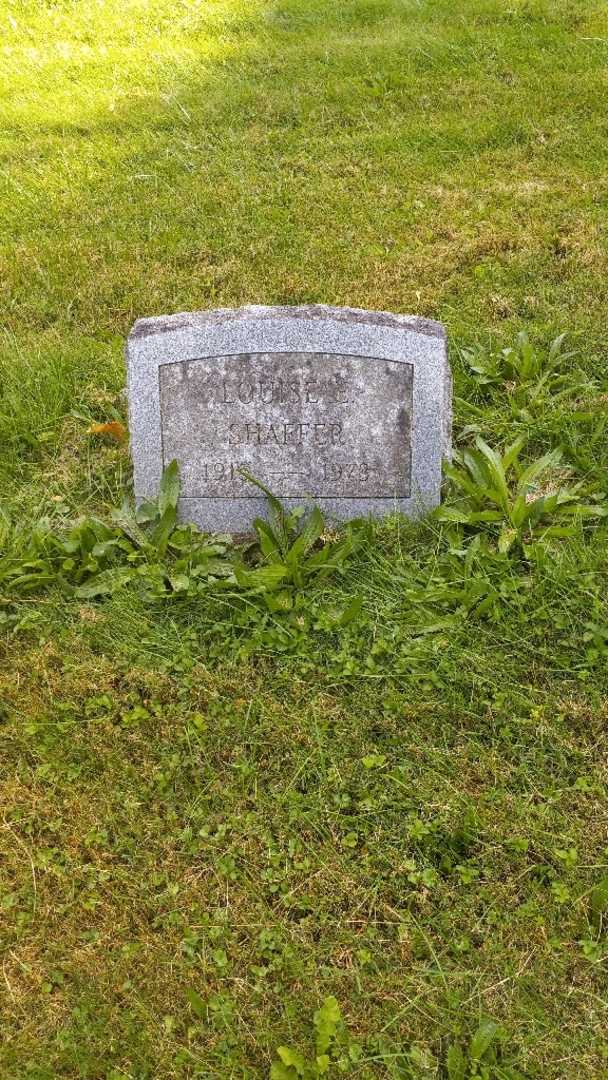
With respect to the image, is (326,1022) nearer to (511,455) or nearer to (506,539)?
(506,539)

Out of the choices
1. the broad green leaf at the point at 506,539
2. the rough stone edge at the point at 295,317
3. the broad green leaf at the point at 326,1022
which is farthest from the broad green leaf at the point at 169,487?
the broad green leaf at the point at 326,1022

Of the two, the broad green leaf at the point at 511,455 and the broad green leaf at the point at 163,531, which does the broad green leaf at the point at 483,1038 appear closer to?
the broad green leaf at the point at 163,531

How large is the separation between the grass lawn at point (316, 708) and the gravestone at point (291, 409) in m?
0.21

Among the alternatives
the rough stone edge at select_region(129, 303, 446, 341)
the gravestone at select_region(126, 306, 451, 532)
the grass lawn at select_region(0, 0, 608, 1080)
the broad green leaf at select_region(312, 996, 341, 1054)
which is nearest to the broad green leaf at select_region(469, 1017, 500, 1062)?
the grass lawn at select_region(0, 0, 608, 1080)

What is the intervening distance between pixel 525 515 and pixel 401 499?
0.48 m

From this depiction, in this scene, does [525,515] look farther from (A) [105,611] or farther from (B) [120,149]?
(B) [120,149]

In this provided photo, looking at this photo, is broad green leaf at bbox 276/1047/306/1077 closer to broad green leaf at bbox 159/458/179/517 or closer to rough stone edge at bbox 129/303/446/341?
broad green leaf at bbox 159/458/179/517

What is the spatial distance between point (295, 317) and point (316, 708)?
147cm

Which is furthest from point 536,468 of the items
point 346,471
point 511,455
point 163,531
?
point 163,531

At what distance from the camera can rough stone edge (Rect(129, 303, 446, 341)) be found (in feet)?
11.2

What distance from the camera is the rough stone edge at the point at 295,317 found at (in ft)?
11.2

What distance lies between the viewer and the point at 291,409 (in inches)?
136

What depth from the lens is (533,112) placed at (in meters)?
6.12

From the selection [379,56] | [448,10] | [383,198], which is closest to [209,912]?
[383,198]
